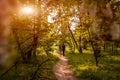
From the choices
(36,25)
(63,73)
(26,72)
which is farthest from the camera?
(63,73)

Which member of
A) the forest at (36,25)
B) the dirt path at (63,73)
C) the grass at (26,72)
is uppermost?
the forest at (36,25)

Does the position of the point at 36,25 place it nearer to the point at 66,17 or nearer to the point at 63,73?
the point at 66,17

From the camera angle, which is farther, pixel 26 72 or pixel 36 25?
pixel 26 72

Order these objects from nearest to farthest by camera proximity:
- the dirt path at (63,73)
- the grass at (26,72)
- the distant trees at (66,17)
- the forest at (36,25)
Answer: the forest at (36,25) → the distant trees at (66,17) → the grass at (26,72) → the dirt path at (63,73)

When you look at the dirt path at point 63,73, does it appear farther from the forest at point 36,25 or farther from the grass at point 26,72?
the forest at point 36,25

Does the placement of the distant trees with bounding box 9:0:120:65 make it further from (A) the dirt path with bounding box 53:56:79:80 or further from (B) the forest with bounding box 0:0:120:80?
(A) the dirt path with bounding box 53:56:79:80

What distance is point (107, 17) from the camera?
3893mm

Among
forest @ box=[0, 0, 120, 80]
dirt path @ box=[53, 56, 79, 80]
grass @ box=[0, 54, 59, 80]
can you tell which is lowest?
dirt path @ box=[53, 56, 79, 80]

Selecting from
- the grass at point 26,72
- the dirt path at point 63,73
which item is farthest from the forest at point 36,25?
the dirt path at point 63,73

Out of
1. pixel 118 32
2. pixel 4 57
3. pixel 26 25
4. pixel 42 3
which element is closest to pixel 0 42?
pixel 4 57

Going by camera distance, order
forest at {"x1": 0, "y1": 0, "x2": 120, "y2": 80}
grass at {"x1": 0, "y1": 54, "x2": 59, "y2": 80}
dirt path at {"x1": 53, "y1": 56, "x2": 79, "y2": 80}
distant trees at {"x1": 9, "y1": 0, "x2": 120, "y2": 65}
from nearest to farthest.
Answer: forest at {"x1": 0, "y1": 0, "x2": 120, "y2": 80}
distant trees at {"x1": 9, "y1": 0, "x2": 120, "y2": 65}
grass at {"x1": 0, "y1": 54, "x2": 59, "y2": 80}
dirt path at {"x1": 53, "y1": 56, "x2": 79, "y2": 80}

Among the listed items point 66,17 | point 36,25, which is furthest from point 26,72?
point 36,25

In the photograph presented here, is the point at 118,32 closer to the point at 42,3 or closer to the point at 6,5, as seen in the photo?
the point at 6,5

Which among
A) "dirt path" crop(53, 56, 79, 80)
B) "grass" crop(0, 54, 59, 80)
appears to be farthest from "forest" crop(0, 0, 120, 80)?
"dirt path" crop(53, 56, 79, 80)
